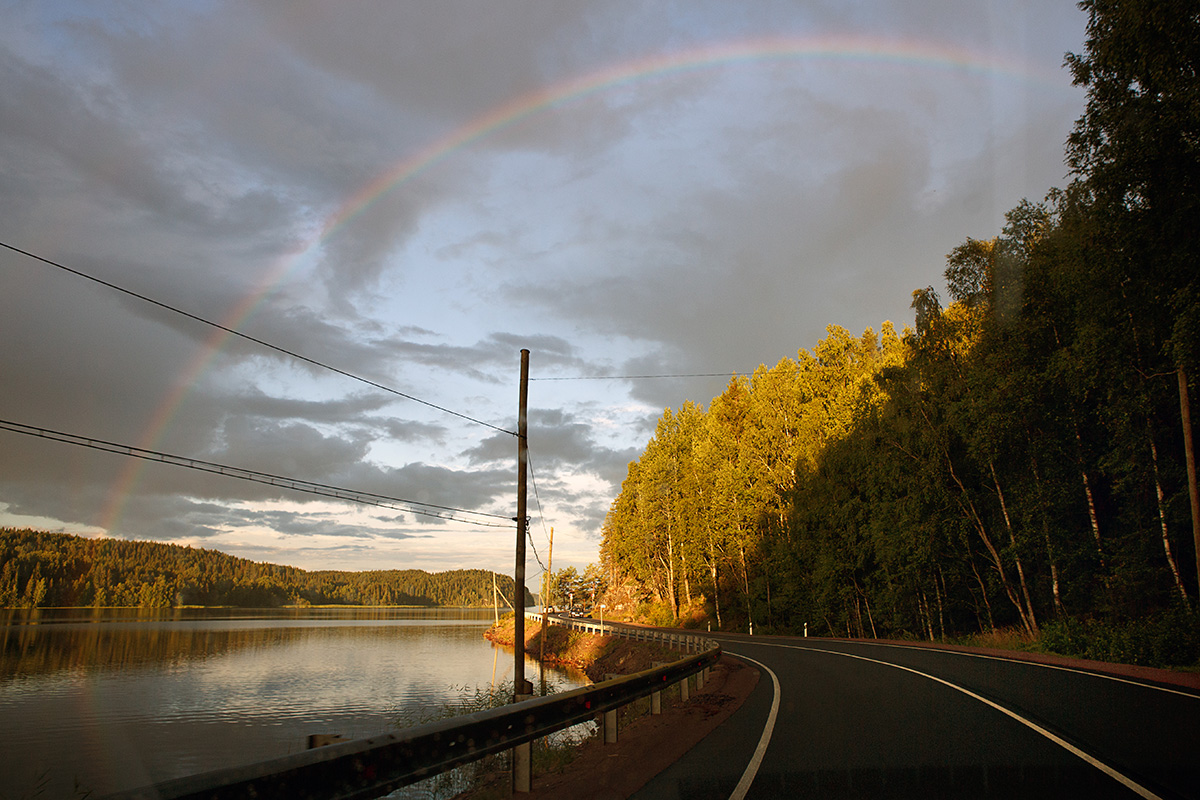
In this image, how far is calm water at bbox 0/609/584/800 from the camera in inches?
887

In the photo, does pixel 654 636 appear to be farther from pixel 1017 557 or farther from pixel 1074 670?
pixel 1074 670

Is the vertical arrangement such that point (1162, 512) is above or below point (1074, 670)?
above

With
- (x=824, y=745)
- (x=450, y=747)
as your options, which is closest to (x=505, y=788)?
(x=450, y=747)

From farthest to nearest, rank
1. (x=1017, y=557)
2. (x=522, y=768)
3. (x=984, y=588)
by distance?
1. (x=984, y=588)
2. (x=1017, y=557)
3. (x=522, y=768)

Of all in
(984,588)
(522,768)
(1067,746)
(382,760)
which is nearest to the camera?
(382,760)

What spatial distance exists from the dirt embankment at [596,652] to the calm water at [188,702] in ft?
6.05

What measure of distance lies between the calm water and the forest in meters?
16.1

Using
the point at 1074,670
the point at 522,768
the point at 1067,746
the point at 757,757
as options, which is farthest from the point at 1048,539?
the point at 522,768

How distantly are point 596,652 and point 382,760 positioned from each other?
41040 mm

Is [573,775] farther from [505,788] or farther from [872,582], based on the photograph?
[872,582]

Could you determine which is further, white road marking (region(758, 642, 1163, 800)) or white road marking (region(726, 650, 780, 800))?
white road marking (region(726, 650, 780, 800))

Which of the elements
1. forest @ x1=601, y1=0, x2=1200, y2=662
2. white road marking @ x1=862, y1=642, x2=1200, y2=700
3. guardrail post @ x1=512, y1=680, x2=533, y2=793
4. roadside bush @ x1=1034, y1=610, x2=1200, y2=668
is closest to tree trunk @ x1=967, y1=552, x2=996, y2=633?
forest @ x1=601, y1=0, x2=1200, y2=662

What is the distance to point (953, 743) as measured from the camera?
7.71 meters

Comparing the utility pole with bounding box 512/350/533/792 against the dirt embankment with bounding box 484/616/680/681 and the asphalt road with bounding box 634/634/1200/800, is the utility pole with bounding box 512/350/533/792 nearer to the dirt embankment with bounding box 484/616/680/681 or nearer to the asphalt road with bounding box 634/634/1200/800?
the dirt embankment with bounding box 484/616/680/681
